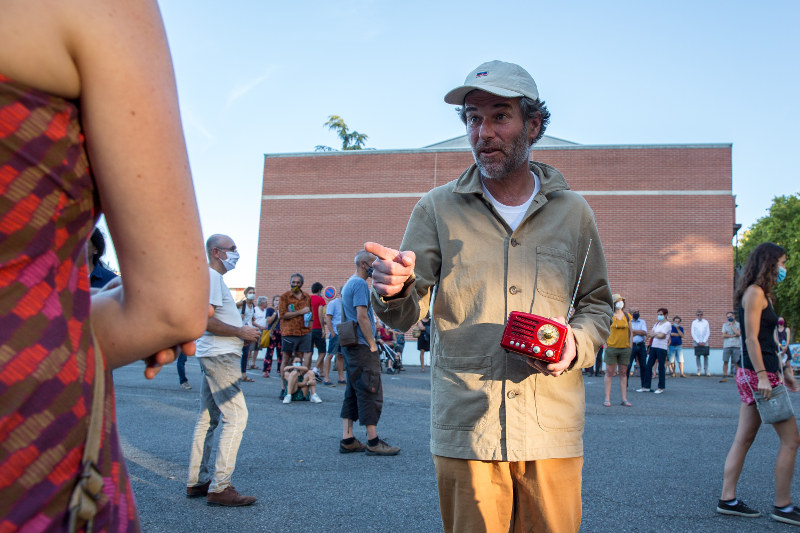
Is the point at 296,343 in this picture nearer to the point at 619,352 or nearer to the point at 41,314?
the point at 619,352

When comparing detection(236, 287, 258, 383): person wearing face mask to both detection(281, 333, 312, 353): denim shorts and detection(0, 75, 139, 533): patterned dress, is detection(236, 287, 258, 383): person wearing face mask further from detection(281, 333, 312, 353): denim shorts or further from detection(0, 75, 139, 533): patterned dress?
detection(0, 75, 139, 533): patterned dress

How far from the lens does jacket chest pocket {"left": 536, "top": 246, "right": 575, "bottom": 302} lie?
2.46 metres

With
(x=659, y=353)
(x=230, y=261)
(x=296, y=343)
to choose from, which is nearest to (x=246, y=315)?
(x=296, y=343)

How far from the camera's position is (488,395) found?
2.35 m

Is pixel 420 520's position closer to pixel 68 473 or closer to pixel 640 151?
pixel 68 473

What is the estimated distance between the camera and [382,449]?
7113 millimetres

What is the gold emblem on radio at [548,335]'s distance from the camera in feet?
6.88

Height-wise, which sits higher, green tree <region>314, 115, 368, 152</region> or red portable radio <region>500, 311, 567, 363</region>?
green tree <region>314, 115, 368, 152</region>

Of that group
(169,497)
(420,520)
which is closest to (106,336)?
(420,520)

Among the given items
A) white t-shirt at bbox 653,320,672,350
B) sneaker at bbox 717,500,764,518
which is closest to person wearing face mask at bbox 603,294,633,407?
white t-shirt at bbox 653,320,672,350

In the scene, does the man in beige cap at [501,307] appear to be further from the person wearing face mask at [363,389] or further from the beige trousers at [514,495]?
the person wearing face mask at [363,389]

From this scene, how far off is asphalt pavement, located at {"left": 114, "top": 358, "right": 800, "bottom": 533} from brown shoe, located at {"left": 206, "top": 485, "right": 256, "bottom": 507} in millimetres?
54

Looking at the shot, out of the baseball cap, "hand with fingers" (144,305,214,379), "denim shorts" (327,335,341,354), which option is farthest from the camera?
"denim shorts" (327,335,341,354)

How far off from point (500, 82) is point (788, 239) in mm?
51781
